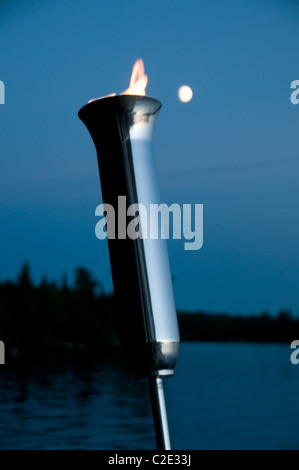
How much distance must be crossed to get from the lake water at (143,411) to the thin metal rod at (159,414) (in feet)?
55.7

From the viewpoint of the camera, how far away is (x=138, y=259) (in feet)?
3.19

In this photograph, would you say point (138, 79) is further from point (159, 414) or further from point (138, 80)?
point (159, 414)

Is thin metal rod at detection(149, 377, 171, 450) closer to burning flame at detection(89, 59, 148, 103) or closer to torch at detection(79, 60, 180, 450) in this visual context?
torch at detection(79, 60, 180, 450)

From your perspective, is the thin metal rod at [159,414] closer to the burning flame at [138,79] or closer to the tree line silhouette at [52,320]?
the burning flame at [138,79]

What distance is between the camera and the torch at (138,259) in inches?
37.2

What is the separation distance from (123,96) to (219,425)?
41243 mm

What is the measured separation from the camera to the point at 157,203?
0.97 meters

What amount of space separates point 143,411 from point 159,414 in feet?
134

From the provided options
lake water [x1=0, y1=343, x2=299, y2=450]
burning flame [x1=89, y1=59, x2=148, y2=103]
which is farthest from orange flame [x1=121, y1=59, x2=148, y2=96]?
lake water [x1=0, y1=343, x2=299, y2=450]

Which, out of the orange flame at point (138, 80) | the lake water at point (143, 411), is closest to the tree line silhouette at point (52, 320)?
the lake water at point (143, 411)

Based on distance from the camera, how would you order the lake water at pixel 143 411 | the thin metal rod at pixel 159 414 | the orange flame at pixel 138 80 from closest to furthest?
the thin metal rod at pixel 159 414 < the orange flame at pixel 138 80 < the lake water at pixel 143 411

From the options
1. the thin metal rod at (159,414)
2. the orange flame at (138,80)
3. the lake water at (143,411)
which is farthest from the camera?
the lake water at (143,411)

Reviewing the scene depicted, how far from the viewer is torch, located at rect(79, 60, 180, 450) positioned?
37.2 inches

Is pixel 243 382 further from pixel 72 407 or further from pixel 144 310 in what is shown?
A: pixel 144 310
